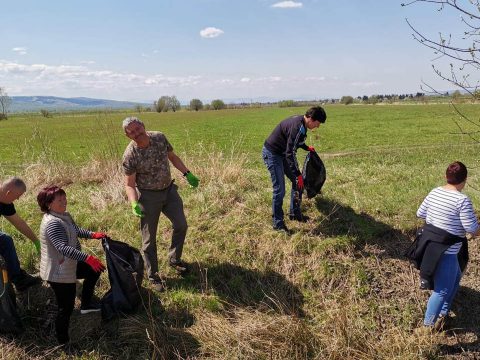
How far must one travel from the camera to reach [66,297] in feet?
11.9

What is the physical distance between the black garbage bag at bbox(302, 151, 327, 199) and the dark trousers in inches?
76.5

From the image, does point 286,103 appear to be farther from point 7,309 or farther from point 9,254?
point 7,309

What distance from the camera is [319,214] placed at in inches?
224

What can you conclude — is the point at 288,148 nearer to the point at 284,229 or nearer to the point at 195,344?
the point at 284,229

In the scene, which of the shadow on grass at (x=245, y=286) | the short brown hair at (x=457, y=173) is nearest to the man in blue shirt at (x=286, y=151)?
the shadow on grass at (x=245, y=286)

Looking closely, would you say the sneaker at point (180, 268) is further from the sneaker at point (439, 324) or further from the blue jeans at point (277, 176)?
the sneaker at point (439, 324)

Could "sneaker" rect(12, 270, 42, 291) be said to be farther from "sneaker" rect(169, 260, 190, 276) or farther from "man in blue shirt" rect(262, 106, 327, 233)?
"man in blue shirt" rect(262, 106, 327, 233)

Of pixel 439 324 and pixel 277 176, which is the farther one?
pixel 277 176

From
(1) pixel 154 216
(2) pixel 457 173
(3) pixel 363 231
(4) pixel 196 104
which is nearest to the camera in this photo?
(2) pixel 457 173

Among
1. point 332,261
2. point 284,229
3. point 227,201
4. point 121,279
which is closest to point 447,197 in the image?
point 332,261

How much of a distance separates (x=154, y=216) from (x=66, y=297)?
1153mm

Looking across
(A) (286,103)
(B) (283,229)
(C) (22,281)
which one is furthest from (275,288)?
(A) (286,103)

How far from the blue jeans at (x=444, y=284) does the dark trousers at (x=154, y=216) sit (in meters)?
2.58

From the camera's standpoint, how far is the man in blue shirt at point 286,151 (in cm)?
465
